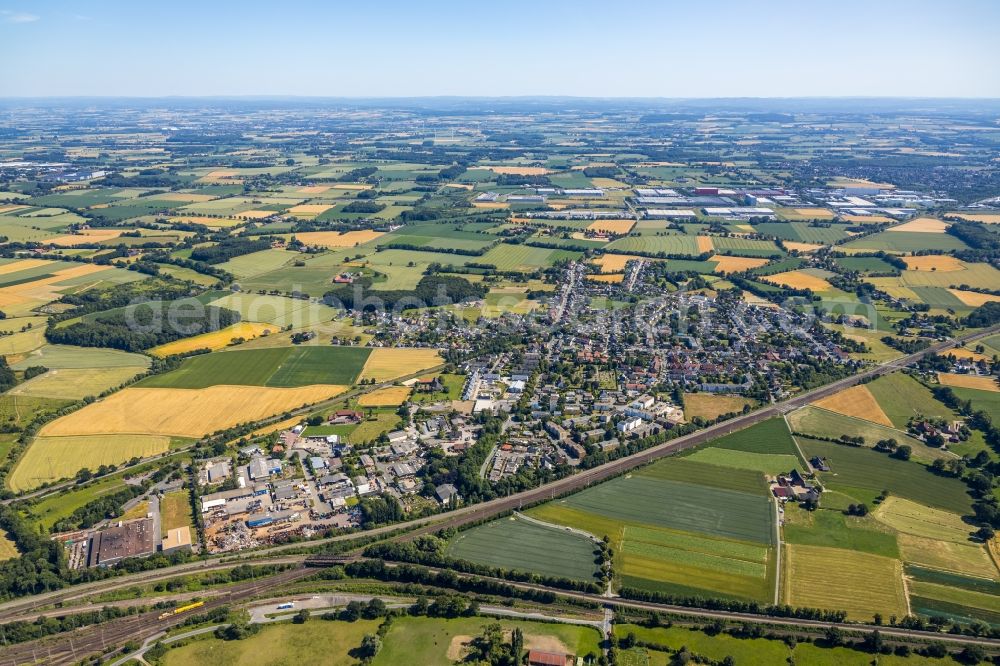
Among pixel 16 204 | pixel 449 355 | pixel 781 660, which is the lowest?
pixel 781 660

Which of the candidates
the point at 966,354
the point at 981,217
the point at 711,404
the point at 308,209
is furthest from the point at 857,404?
the point at 308,209

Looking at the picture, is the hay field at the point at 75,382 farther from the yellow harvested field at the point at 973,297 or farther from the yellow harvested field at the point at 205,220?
the yellow harvested field at the point at 973,297

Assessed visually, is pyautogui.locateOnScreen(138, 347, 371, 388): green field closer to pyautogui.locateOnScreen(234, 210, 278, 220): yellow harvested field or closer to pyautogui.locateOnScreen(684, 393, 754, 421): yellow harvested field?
pyautogui.locateOnScreen(684, 393, 754, 421): yellow harvested field

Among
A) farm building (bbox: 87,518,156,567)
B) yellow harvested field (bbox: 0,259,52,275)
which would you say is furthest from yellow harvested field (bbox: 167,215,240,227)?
farm building (bbox: 87,518,156,567)

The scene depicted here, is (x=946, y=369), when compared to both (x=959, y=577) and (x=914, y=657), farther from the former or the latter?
(x=914, y=657)

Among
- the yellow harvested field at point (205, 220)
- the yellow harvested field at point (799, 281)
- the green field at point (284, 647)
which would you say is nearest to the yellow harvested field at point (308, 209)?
the yellow harvested field at point (205, 220)

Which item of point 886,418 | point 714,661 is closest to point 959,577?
point 714,661
